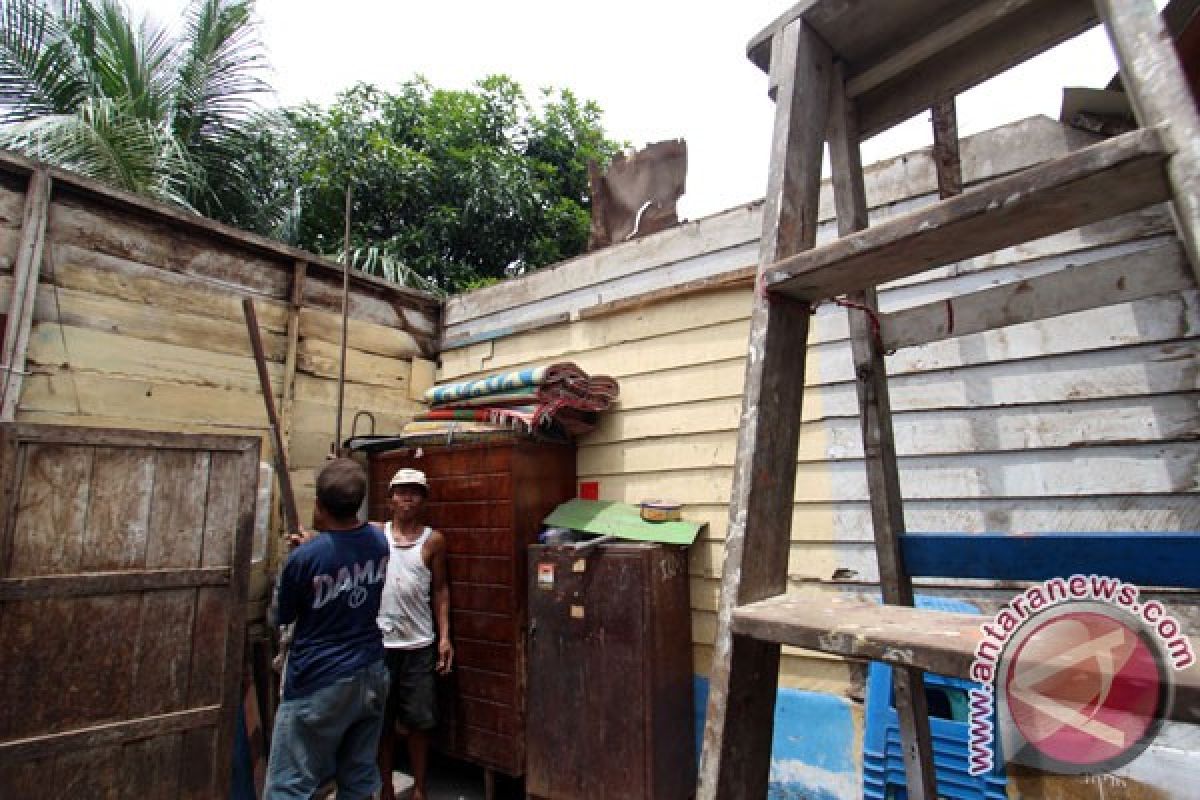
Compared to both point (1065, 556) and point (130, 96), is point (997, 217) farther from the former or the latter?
point (130, 96)

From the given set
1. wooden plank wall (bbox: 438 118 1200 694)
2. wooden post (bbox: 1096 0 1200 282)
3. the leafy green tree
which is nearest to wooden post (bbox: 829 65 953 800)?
wooden post (bbox: 1096 0 1200 282)

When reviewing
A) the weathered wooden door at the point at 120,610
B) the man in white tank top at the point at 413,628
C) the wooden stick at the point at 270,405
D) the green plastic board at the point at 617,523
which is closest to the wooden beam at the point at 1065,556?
the green plastic board at the point at 617,523

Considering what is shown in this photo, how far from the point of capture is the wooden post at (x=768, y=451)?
1.00 meters

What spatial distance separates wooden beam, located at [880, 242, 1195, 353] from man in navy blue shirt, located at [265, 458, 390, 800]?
243 centimetres

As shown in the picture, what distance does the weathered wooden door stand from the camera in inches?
101

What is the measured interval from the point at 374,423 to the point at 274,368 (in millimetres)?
801

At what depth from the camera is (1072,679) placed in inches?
33.9

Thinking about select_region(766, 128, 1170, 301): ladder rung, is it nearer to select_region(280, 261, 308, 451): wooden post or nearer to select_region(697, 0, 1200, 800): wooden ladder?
select_region(697, 0, 1200, 800): wooden ladder

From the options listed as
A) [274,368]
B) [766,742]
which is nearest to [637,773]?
[766,742]

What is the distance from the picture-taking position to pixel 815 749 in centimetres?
294

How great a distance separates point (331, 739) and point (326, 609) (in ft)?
1.89

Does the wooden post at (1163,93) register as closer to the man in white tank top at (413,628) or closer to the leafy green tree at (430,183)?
the man in white tank top at (413,628)

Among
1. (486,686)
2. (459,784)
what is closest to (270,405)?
(486,686)

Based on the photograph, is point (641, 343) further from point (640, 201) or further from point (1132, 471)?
point (1132, 471)
